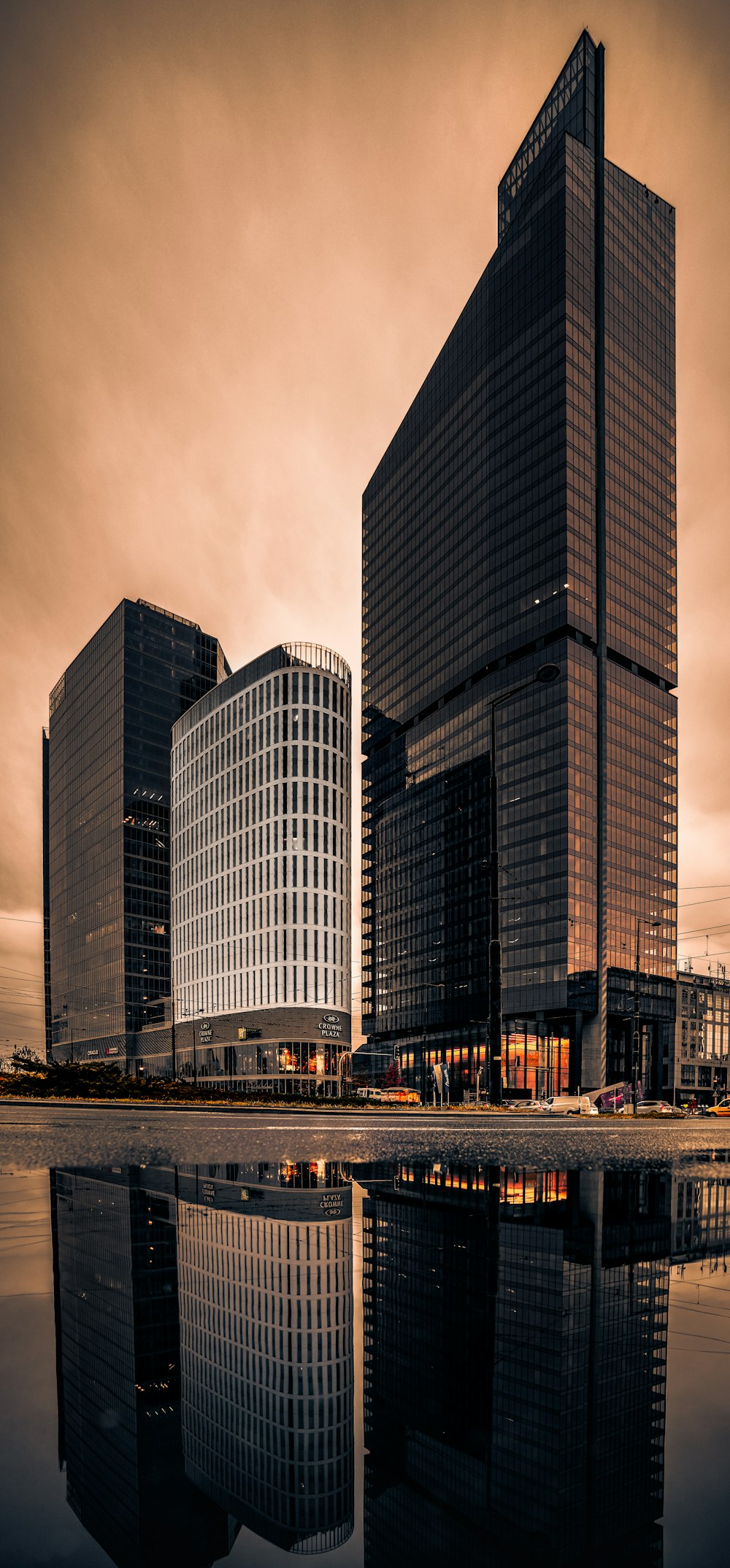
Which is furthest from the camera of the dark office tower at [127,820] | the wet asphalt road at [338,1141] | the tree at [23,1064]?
the dark office tower at [127,820]

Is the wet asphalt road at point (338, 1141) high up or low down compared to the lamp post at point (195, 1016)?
up

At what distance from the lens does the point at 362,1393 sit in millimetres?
3215

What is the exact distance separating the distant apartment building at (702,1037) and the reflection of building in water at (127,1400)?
461 feet

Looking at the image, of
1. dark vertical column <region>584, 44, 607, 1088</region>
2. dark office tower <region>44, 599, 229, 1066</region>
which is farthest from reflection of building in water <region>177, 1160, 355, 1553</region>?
dark office tower <region>44, 599, 229, 1066</region>

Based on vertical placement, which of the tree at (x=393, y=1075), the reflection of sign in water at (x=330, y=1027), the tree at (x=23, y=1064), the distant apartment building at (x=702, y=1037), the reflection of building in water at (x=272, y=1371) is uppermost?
the reflection of building in water at (x=272, y=1371)

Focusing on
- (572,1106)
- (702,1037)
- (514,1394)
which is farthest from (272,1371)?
(702,1037)

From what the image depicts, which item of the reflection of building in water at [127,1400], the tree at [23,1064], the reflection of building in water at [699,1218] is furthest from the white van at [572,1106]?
the reflection of building in water at [127,1400]

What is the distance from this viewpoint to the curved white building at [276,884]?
11662 centimetres

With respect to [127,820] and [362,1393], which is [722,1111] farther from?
[127,820]

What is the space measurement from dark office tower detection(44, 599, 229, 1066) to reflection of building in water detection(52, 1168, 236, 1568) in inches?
6241

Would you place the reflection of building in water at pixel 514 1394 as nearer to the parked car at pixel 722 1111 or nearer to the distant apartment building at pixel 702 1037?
the parked car at pixel 722 1111

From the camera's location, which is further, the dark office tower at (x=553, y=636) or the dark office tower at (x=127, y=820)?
the dark office tower at (x=127, y=820)

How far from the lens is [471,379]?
154 meters

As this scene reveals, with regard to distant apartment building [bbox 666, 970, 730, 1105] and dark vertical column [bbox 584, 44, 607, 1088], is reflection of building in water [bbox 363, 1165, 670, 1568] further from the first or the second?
distant apartment building [bbox 666, 970, 730, 1105]
